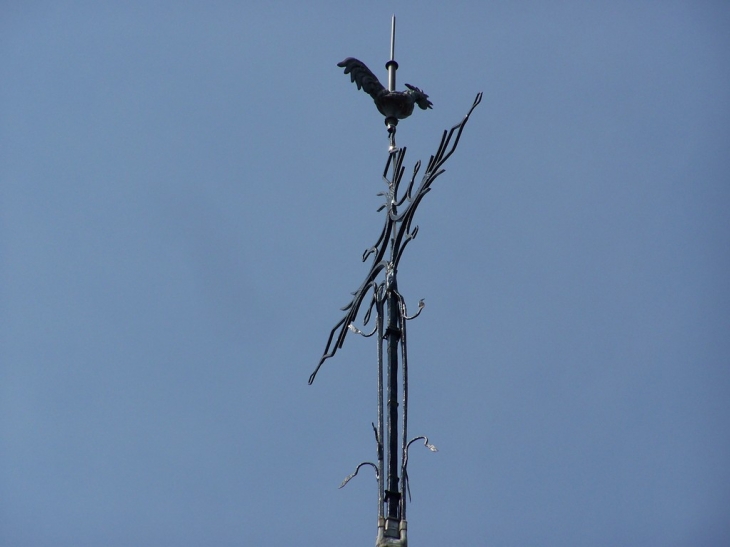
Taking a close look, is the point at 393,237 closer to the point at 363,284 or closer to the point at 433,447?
the point at 363,284

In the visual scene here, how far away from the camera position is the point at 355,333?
12227 mm

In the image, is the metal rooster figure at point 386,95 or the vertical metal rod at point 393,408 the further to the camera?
the metal rooster figure at point 386,95

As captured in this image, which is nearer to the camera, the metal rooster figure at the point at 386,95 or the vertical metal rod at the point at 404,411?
the vertical metal rod at the point at 404,411

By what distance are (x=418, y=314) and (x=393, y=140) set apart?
2.41 metres

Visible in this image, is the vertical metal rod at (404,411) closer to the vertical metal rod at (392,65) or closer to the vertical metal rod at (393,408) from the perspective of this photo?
the vertical metal rod at (393,408)

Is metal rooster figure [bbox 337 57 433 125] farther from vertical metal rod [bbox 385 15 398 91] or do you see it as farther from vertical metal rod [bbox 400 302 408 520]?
vertical metal rod [bbox 400 302 408 520]

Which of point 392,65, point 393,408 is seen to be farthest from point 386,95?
point 393,408

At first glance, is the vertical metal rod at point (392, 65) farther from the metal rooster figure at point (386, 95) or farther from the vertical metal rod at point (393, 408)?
the vertical metal rod at point (393, 408)

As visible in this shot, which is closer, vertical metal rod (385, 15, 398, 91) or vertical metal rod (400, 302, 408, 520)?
vertical metal rod (400, 302, 408, 520)

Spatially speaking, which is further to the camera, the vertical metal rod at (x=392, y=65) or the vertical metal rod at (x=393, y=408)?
the vertical metal rod at (x=392, y=65)

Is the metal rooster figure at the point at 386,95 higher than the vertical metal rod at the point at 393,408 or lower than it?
higher

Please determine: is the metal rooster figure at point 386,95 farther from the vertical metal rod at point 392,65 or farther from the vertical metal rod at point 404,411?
the vertical metal rod at point 404,411

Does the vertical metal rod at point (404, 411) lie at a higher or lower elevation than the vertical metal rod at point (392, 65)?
lower

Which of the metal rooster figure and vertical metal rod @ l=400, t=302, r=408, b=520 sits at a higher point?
the metal rooster figure
